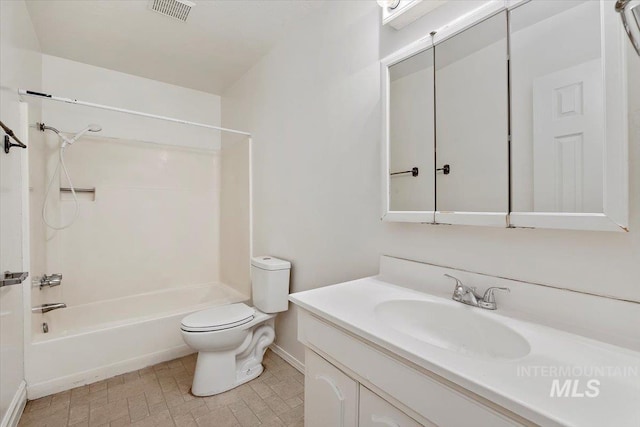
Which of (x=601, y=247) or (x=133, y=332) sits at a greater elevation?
(x=601, y=247)

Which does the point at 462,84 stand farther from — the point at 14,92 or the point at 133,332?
the point at 133,332

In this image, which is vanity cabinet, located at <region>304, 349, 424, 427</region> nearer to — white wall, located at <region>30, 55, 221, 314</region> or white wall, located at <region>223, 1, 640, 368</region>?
white wall, located at <region>223, 1, 640, 368</region>

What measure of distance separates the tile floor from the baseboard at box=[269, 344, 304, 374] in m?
0.05

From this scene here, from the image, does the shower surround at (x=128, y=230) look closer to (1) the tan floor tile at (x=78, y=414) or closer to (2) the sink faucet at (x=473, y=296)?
(1) the tan floor tile at (x=78, y=414)

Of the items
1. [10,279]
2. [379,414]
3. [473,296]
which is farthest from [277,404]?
[10,279]

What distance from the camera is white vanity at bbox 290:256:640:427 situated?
0.54 metres

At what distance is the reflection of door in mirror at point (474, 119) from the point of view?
3.26ft

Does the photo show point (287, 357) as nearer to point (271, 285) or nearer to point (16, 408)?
point (271, 285)

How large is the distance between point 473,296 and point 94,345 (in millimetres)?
2295

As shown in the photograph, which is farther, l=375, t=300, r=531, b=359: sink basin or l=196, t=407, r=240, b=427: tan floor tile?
l=196, t=407, r=240, b=427: tan floor tile

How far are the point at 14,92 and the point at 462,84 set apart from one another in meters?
2.33

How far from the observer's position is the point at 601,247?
81 cm

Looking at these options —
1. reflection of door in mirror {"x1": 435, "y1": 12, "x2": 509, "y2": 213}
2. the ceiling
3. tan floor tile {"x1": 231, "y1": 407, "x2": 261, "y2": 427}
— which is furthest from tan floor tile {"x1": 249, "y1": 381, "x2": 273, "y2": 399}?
the ceiling

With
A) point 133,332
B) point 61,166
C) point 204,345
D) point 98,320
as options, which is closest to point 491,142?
point 204,345
